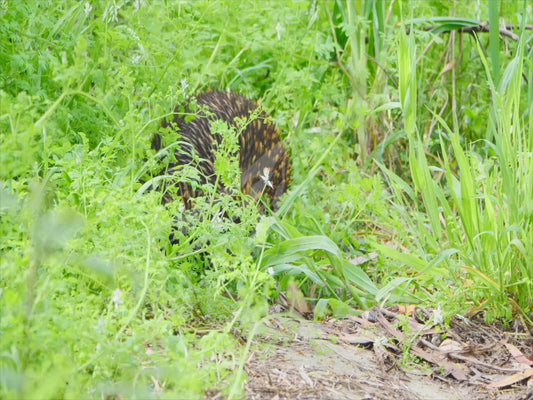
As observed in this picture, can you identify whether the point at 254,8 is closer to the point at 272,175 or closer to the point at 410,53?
the point at 272,175

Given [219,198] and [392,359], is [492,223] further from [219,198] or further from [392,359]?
[219,198]

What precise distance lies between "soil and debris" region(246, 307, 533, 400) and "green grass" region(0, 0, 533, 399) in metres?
0.10

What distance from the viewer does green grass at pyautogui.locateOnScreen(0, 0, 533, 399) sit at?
203 centimetres

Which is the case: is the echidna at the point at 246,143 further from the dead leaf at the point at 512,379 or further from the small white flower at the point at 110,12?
the dead leaf at the point at 512,379

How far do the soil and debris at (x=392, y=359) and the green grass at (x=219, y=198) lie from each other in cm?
10

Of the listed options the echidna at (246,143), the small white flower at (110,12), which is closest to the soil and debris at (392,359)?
the echidna at (246,143)

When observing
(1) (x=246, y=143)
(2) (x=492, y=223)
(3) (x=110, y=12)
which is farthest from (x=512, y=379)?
(3) (x=110, y=12)

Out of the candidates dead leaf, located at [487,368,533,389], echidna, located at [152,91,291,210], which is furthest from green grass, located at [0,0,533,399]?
dead leaf, located at [487,368,533,389]

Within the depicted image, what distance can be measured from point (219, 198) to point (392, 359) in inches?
32.9

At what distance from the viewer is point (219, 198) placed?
2.96 m

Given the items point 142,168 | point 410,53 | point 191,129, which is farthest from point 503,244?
point 191,129

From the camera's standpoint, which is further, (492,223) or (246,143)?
(246,143)

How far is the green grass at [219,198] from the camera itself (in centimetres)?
203

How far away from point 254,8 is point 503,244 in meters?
2.14
